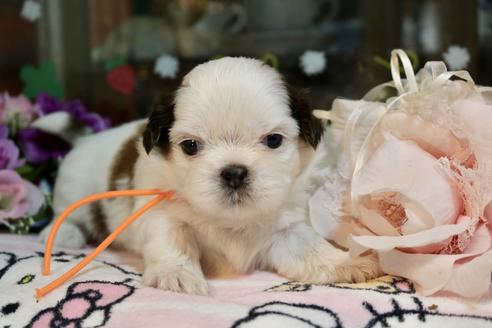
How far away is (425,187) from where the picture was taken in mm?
1622

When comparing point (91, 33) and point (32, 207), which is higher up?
point (91, 33)

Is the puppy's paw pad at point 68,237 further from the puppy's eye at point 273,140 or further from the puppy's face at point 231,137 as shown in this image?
the puppy's eye at point 273,140

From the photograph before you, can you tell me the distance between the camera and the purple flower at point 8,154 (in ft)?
8.16

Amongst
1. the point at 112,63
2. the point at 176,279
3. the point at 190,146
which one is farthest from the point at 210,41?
the point at 176,279

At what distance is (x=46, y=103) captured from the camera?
2.86 metres

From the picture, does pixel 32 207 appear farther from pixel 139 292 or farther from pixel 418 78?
pixel 418 78

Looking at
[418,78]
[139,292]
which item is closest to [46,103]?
[139,292]

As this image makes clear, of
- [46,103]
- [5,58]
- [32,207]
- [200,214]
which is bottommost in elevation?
[32,207]

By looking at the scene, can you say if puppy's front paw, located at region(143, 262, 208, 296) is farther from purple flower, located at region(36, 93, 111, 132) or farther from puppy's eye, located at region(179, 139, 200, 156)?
purple flower, located at region(36, 93, 111, 132)

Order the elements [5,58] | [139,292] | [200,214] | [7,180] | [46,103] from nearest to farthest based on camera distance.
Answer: [139,292] → [200,214] → [7,180] → [46,103] → [5,58]

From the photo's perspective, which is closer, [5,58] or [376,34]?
[376,34]

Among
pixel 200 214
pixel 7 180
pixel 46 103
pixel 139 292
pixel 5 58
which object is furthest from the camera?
pixel 5 58

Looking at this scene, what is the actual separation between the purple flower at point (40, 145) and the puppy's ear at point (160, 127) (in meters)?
1.04

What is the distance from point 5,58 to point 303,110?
2080 mm
